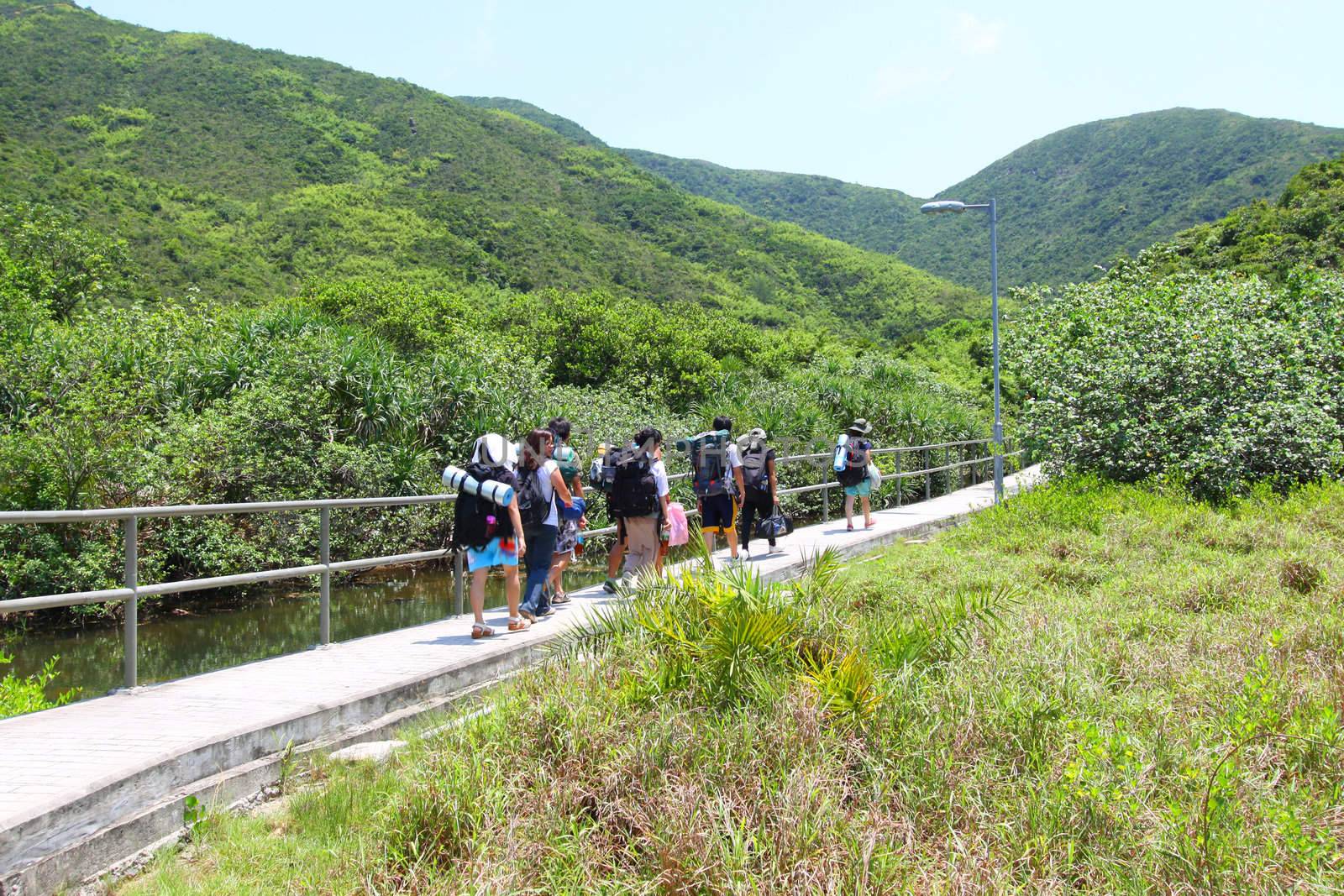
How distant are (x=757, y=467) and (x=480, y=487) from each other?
15.1 feet

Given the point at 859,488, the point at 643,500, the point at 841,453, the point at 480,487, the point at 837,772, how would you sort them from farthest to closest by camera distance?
the point at 859,488 < the point at 841,453 < the point at 643,500 < the point at 480,487 < the point at 837,772

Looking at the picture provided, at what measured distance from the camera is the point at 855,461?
14609 mm

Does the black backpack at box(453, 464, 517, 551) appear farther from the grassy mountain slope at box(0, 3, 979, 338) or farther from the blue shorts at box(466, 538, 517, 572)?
the grassy mountain slope at box(0, 3, 979, 338)

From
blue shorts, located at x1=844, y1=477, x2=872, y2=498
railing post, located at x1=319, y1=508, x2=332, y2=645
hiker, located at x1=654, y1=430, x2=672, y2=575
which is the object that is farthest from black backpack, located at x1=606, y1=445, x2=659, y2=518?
blue shorts, located at x1=844, y1=477, x2=872, y2=498

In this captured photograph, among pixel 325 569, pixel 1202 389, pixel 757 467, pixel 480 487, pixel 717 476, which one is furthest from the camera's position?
pixel 1202 389

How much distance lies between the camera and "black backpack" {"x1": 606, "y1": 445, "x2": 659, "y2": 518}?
8.90 metres

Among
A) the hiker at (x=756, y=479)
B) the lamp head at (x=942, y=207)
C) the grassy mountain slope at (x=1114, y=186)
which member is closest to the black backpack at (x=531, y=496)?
the hiker at (x=756, y=479)

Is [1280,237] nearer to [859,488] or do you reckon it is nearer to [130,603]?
[859,488]

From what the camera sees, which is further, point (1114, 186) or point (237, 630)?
point (1114, 186)

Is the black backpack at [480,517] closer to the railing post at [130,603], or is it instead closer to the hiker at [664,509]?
the hiker at [664,509]

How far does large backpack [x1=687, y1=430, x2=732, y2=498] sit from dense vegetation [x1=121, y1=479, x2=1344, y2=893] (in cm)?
441

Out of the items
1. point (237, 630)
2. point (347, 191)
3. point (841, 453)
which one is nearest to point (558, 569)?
point (237, 630)

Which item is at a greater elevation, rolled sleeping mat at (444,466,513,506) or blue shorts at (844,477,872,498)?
rolled sleeping mat at (444,466,513,506)

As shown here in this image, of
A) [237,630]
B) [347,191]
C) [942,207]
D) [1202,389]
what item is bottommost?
[237,630]
